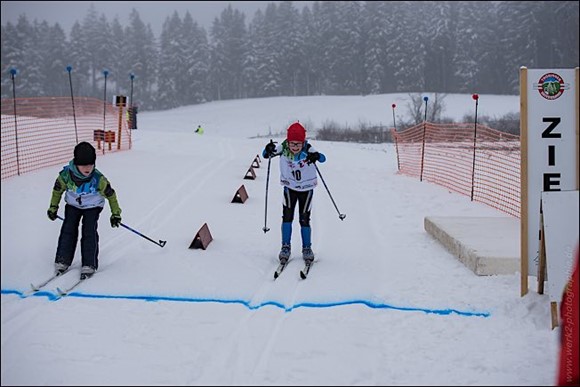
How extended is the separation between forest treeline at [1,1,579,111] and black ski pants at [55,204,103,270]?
61.3m

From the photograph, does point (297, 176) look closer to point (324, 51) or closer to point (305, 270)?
point (305, 270)

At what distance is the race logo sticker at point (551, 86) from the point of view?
5.19 m

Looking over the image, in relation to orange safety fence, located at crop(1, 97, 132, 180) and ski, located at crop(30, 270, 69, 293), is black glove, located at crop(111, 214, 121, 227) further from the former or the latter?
orange safety fence, located at crop(1, 97, 132, 180)

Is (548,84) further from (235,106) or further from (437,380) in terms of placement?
(235,106)

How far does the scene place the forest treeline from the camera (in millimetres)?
65438

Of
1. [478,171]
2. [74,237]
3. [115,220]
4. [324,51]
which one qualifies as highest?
[324,51]

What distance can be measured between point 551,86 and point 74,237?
5.08 metres

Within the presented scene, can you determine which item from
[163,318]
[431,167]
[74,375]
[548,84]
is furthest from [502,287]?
[431,167]

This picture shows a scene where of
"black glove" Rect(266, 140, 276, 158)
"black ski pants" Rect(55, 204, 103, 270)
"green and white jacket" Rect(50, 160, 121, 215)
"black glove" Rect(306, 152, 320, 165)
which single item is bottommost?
"black ski pants" Rect(55, 204, 103, 270)

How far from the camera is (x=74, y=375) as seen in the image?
3.72 metres

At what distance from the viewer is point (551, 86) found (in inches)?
205

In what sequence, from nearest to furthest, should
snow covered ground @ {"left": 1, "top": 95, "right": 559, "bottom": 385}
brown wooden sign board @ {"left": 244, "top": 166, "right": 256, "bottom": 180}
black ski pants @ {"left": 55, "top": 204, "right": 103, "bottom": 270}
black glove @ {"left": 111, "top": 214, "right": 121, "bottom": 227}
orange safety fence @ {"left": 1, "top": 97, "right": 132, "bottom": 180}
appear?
snow covered ground @ {"left": 1, "top": 95, "right": 559, "bottom": 385}, black ski pants @ {"left": 55, "top": 204, "right": 103, "bottom": 270}, black glove @ {"left": 111, "top": 214, "right": 121, "bottom": 227}, orange safety fence @ {"left": 1, "top": 97, "right": 132, "bottom": 180}, brown wooden sign board @ {"left": 244, "top": 166, "right": 256, "bottom": 180}

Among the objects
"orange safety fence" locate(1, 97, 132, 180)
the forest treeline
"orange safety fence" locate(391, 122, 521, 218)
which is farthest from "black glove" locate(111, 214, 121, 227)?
the forest treeline

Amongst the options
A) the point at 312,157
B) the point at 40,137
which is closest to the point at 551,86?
the point at 312,157
